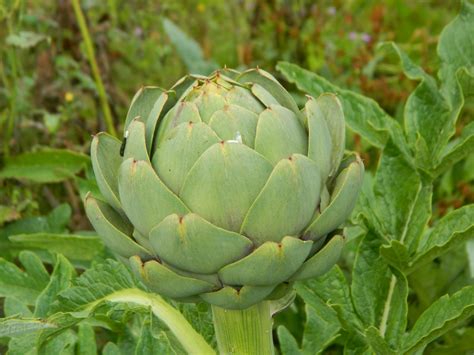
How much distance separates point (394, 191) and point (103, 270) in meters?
0.45

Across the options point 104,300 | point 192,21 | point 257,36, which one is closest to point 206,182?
point 104,300

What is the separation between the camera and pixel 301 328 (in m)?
1.45

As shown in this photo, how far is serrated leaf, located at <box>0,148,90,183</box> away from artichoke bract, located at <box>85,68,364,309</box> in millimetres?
753

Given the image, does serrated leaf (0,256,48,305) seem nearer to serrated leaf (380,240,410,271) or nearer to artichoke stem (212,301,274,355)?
artichoke stem (212,301,274,355)

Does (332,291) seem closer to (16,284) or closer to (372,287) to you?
(372,287)

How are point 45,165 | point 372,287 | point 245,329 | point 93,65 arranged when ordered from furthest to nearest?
1. point 93,65
2. point 45,165
3. point 372,287
4. point 245,329

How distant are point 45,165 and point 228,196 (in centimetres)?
95

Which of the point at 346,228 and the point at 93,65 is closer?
the point at 346,228

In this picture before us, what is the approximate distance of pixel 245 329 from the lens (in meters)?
0.92

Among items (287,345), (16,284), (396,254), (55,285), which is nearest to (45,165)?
(16,284)

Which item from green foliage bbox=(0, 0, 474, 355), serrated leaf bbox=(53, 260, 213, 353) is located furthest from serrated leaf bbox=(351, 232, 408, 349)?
serrated leaf bbox=(53, 260, 213, 353)

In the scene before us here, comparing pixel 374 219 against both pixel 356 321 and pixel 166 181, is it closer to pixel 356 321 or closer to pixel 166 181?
pixel 356 321

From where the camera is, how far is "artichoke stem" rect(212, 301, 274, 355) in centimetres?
91

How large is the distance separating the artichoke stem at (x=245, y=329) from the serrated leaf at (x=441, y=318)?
0.63 ft
